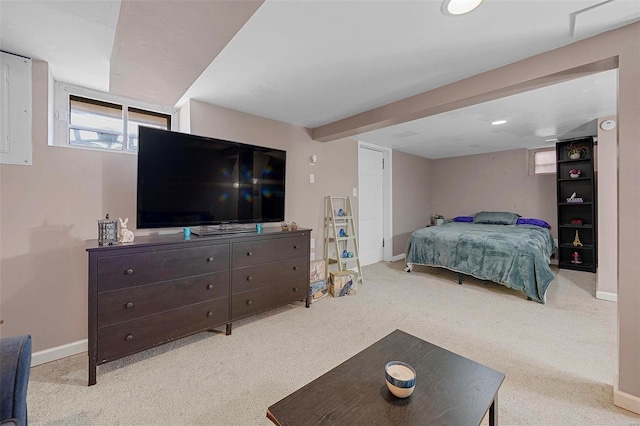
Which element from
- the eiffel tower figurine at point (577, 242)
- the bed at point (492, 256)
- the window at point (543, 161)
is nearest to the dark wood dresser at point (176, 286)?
the bed at point (492, 256)

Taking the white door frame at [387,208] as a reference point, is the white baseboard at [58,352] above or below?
below

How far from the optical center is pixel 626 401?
151cm

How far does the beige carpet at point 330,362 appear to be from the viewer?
4.90 ft

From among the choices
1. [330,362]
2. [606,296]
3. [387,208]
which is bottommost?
[330,362]

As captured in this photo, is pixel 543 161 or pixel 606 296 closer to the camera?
pixel 606 296

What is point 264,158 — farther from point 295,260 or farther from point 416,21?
point 416,21

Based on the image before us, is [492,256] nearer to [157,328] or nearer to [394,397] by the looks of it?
[394,397]

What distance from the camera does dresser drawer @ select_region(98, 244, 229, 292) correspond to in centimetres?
175

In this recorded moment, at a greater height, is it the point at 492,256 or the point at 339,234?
the point at 339,234

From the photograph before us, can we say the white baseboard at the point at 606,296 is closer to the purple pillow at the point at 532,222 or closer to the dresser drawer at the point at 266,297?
the purple pillow at the point at 532,222

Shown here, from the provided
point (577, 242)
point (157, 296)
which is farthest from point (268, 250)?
point (577, 242)

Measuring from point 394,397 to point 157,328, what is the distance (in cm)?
172

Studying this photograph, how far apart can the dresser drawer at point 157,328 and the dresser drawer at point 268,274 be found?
0.20 m

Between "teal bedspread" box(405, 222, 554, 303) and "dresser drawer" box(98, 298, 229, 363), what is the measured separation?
10.1 feet
